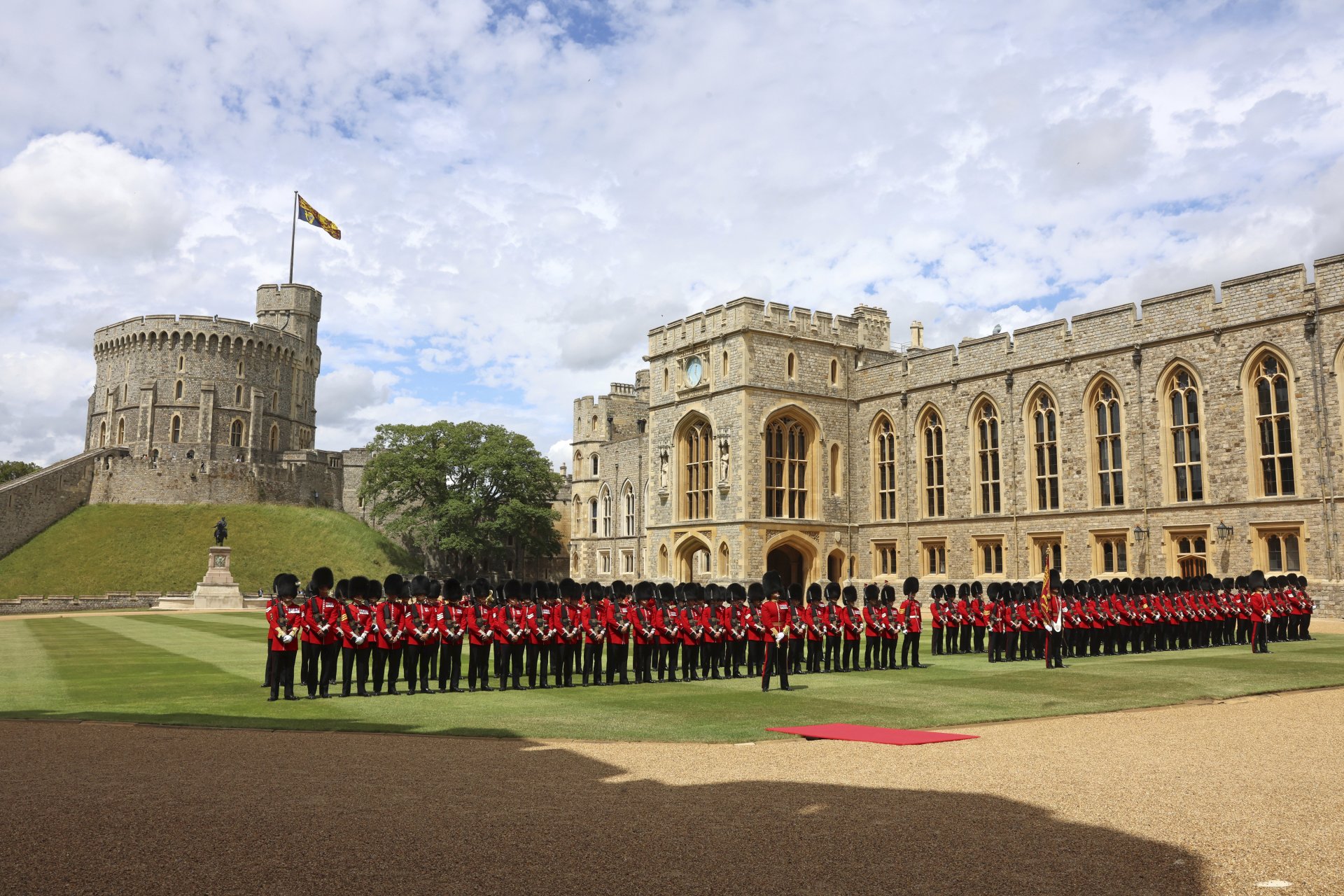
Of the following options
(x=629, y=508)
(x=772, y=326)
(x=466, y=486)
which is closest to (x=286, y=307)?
(x=466, y=486)

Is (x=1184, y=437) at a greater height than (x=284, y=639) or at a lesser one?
greater

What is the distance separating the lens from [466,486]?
2392 inches

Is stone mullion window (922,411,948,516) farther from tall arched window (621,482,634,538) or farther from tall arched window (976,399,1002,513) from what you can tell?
tall arched window (621,482,634,538)

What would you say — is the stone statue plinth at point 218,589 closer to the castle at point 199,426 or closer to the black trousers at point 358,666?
the castle at point 199,426

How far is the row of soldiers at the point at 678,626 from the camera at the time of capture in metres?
13.7

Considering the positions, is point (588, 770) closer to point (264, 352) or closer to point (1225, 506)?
point (1225, 506)

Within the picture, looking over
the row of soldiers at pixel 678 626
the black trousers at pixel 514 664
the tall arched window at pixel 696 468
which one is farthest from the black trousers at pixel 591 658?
the tall arched window at pixel 696 468

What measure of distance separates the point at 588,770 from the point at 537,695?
5.78 metres

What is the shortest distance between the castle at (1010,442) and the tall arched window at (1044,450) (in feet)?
0.23

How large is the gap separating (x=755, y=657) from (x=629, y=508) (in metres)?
37.4

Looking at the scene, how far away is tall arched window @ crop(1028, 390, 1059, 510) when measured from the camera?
32.2 meters

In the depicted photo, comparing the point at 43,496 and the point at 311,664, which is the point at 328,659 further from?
the point at 43,496

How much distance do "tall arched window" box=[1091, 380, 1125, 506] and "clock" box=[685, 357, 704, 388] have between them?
14.4 meters

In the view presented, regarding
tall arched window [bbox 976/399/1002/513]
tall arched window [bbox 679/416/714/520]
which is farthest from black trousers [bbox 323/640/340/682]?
tall arched window [bbox 976/399/1002/513]
